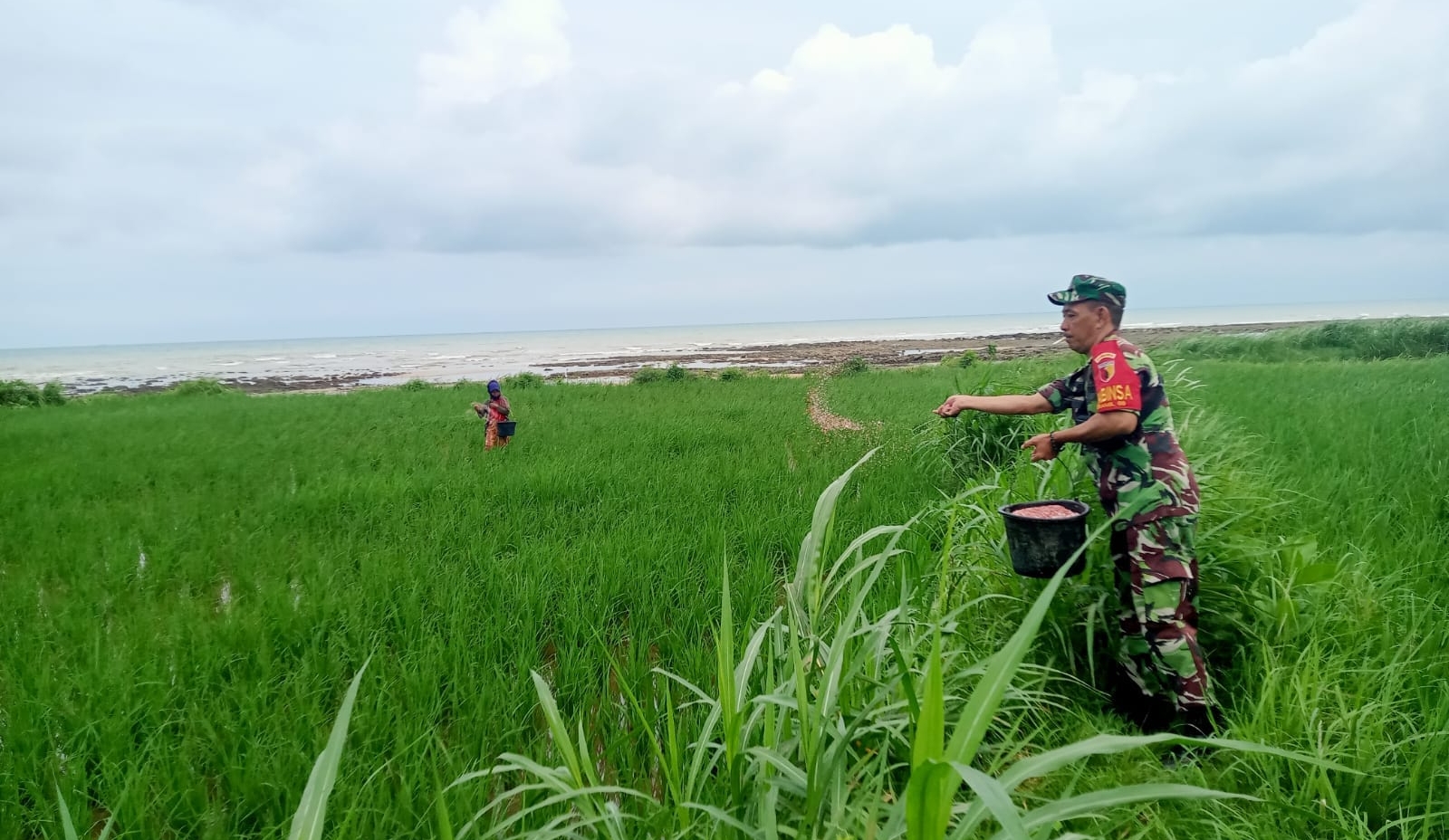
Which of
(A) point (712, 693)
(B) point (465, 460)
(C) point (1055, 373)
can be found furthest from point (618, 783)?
(C) point (1055, 373)

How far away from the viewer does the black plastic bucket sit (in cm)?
201

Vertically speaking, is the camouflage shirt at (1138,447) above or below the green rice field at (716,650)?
above

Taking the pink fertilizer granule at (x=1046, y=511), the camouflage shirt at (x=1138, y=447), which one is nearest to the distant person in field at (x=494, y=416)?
the pink fertilizer granule at (x=1046, y=511)

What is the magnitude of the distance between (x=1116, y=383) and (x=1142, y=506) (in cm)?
40

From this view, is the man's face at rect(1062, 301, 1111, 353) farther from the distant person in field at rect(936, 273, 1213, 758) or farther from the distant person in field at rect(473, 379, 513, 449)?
the distant person in field at rect(473, 379, 513, 449)

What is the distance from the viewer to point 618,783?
1.96 metres

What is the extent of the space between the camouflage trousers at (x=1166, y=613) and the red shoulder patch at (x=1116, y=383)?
393mm

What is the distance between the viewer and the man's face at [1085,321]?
219 cm

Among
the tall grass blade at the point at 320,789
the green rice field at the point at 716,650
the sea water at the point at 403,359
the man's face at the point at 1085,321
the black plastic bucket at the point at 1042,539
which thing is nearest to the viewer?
the tall grass blade at the point at 320,789

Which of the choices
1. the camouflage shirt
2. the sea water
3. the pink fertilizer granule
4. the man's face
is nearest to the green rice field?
the pink fertilizer granule

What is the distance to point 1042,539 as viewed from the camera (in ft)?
6.71

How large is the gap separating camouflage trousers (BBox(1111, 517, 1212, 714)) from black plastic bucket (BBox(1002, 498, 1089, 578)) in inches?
7.8

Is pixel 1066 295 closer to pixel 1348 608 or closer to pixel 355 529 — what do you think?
pixel 1348 608

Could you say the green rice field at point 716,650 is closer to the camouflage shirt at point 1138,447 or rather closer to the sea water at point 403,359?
the camouflage shirt at point 1138,447
